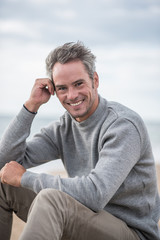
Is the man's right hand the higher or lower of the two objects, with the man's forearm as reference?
higher

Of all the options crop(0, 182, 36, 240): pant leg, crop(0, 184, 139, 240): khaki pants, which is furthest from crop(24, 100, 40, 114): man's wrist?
crop(0, 184, 139, 240): khaki pants

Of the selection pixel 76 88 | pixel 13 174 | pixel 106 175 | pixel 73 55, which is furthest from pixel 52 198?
pixel 73 55

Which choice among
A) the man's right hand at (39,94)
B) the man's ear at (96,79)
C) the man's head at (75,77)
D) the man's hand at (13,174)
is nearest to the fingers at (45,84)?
the man's right hand at (39,94)

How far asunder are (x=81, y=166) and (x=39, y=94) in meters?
0.63

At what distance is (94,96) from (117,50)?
3671 cm

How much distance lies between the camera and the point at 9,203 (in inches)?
89.0

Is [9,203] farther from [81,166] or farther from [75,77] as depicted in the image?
[75,77]

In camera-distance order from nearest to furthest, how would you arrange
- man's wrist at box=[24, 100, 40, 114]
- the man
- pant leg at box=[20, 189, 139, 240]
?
pant leg at box=[20, 189, 139, 240]
the man
man's wrist at box=[24, 100, 40, 114]

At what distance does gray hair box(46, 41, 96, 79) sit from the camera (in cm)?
222

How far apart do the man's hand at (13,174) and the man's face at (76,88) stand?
0.51 m

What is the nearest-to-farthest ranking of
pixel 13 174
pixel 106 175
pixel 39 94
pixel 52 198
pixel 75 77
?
1. pixel 52 198
2. pixel 106 175
3. pixel 13 174
4. pixel 75 77
5. pixel 39 94

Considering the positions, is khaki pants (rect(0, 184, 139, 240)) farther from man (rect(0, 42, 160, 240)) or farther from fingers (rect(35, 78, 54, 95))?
fingers (rect(35, 78, 54, 95))

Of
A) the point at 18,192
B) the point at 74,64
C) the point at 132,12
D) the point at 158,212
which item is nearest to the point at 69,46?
the point at 74,64

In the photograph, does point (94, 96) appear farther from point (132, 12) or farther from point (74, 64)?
point (132, 12)
